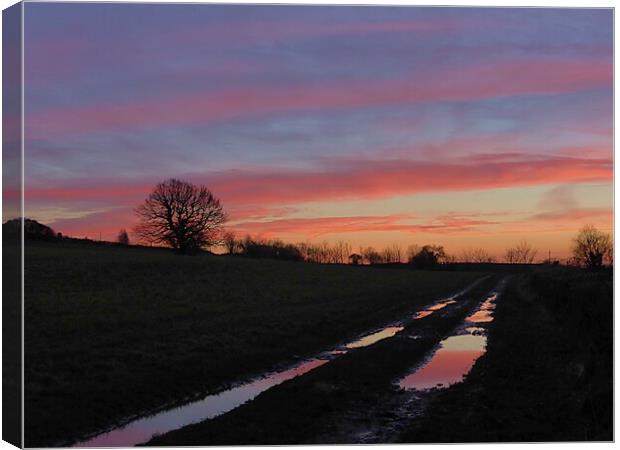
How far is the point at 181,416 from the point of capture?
46.0 feet

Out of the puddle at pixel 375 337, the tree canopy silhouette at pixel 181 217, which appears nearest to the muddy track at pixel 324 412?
the puddle at pixel 375 337

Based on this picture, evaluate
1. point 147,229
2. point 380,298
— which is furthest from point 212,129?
point 147,229

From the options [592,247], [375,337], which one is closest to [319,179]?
Answer: [375,337]

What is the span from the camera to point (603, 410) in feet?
45.4

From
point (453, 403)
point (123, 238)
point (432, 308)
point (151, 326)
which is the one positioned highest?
point (123, 238)

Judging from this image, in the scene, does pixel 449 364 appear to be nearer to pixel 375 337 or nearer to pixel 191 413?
pixel 375 337

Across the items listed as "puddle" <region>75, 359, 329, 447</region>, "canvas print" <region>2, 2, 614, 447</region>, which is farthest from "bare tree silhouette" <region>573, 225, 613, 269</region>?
"puddle" <region>75, 359, 329, 447</region>

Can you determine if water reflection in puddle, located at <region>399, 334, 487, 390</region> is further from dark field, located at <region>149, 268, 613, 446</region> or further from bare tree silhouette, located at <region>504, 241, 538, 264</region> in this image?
bare tree silhouette, located at <region>504, 241, 538, 264</region>

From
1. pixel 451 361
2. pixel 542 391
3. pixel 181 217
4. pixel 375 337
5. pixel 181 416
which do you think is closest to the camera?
pixel 181 416

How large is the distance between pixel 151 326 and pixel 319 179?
26.0 feet

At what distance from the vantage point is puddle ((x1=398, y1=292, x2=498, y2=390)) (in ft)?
57.6

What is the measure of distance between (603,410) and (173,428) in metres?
8.36

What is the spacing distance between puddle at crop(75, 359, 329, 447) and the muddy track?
0.37m

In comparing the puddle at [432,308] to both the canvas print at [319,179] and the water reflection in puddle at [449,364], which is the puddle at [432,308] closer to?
the canvas print at [319,179]
